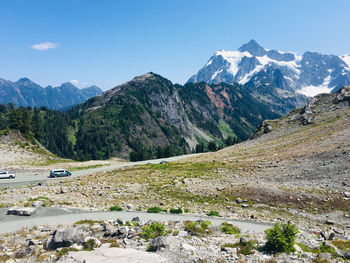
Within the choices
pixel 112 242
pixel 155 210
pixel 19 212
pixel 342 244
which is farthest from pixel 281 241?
pixel 19 212

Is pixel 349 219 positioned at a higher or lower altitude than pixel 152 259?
lower

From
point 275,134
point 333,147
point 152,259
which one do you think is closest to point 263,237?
point 152,259

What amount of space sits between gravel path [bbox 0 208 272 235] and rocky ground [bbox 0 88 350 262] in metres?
1.88

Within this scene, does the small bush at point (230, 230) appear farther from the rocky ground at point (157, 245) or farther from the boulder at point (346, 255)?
the boulder at point (346, 255)

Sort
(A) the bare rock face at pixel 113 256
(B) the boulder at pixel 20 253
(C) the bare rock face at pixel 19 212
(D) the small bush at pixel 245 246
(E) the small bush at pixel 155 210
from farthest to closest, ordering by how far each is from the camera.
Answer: (E) the small bush at pixel 155 210 → (C) the bare rock face at pixel 19 212 → (B) the boulder at pixel 20 253 → (D) the small bush at pixel 245 246 → (A) the bare rock face at pixel 113 256

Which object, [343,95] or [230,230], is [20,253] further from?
[343,95]

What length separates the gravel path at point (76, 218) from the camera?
20797mm

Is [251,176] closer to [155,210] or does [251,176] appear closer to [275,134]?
[155,210]

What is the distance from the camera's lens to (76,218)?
2294 cm

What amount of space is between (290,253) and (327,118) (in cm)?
7004

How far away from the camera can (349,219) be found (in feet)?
74.5

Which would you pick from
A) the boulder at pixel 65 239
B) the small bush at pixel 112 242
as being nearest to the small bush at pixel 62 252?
the boulder at pixel 65 239

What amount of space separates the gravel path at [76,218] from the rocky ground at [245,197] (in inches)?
73.8

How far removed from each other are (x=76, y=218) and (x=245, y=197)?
68.6ft
